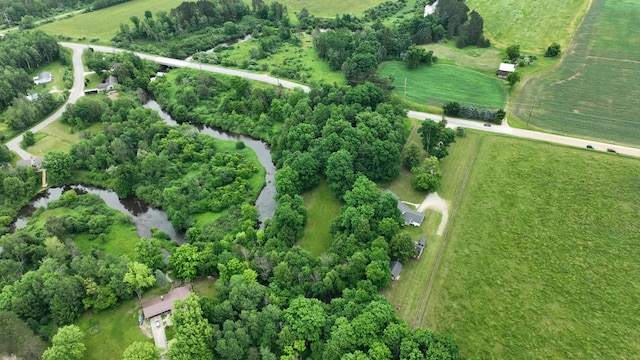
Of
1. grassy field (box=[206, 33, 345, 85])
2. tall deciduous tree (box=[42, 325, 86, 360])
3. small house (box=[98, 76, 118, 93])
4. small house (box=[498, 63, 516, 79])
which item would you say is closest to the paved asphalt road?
grassy field (box=[206, 33, 345, 85])

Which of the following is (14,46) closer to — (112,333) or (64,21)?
(64,21)

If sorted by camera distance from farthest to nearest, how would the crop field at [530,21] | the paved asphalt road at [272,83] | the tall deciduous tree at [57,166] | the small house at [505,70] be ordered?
the crop field at [530,21], the small house at [505,70], the paved asphalt road at [272,83], the tall deciduous tree at [57,166]

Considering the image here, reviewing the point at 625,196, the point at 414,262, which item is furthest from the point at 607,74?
the point at 414,262

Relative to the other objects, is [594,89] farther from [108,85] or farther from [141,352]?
[108,85]

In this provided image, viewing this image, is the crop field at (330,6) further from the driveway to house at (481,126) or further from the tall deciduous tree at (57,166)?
the tall deciduous tree at (57,166)

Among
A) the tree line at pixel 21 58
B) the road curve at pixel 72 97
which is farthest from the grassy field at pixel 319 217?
the tree line at pixel 21 58

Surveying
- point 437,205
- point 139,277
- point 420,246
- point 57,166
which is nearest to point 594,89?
point 437,205
